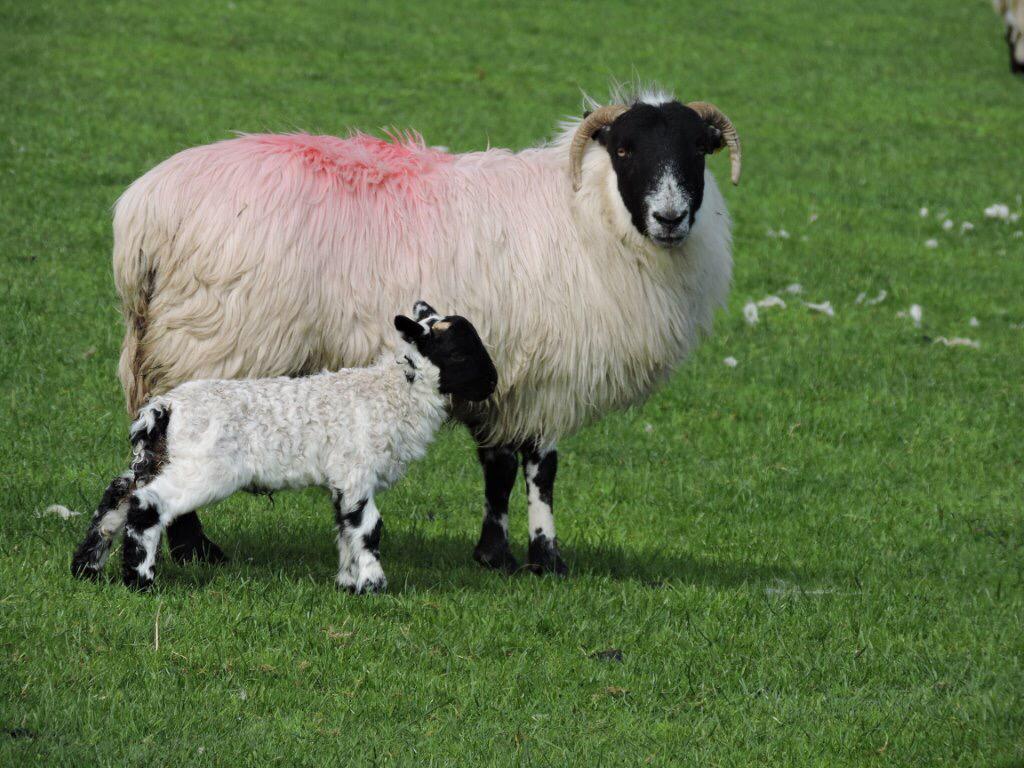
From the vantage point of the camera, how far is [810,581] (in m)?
7.79

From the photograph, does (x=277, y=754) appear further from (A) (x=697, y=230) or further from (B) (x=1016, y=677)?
(A) (x=697, y=230)

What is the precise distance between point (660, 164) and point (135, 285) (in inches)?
105

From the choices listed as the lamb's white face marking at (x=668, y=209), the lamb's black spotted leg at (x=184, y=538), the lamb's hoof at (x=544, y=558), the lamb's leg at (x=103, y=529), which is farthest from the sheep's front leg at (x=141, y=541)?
the lamb's white face marking at (x=668, y=209)

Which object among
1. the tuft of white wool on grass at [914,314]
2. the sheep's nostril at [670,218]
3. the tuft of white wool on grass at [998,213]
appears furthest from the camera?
the tuft of white wool on grass at [998,213]

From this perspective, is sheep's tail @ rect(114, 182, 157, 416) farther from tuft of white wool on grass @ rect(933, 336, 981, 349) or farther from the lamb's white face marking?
tuft of white wool on grass @ rect(933, 336, 981, 349)

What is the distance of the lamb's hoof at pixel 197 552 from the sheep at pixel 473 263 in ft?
0.03

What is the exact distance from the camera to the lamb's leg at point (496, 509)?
24.5 feet

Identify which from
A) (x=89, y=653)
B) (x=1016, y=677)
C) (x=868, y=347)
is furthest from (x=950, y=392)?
(x=89, y=653)

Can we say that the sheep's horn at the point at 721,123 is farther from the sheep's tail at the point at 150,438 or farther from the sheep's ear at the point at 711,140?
the sheep's tail at the point at 150,438

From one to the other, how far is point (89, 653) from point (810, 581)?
4.02m

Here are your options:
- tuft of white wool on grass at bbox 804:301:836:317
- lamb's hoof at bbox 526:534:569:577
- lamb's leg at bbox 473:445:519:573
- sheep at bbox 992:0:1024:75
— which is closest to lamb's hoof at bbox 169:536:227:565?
lamb's leg at bbox 473:445:519:573

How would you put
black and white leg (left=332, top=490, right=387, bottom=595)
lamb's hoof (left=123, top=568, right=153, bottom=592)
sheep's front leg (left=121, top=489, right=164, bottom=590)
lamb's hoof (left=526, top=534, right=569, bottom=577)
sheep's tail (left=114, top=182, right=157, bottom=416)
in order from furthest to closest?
lamb's hoof (left=526, top=534, right=569, bottom=577) → sheep's tail (left=114, top=182, right=157, bottom=416) → black and white leg (left=332, top=490, right=387, bottom=595) → lamb's hoof (left=123, top=568, right=153, bottom=592) → sheep's front leg (left=121, top=489, right=164, bottom=590)

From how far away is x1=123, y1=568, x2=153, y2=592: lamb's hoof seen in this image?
594 cm

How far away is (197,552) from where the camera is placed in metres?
6.85
